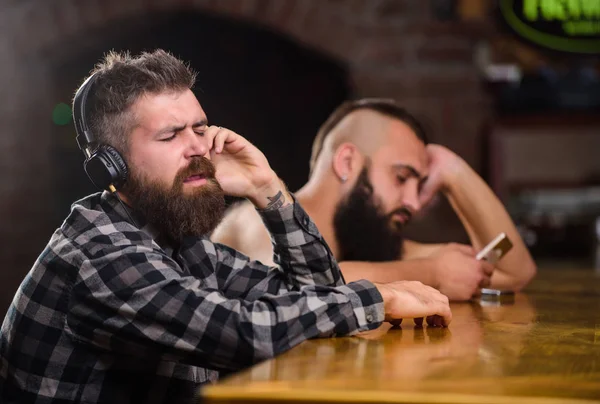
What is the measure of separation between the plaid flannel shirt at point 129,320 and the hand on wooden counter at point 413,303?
53 millimetres

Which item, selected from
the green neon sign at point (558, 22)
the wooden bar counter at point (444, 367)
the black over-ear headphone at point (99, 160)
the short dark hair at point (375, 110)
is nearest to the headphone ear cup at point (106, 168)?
the black over-ear headphone at point (99, 160)

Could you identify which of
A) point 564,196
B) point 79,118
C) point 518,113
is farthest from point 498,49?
point 79,118

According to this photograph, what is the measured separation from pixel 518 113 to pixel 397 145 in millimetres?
1808

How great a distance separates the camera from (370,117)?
2.15 metres

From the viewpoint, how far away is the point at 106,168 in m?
1.25

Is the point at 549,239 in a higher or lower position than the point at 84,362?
lower

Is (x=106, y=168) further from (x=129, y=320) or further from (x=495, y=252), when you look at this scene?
(x=495, y=252)

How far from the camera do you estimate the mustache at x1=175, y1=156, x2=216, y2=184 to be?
4.25ft

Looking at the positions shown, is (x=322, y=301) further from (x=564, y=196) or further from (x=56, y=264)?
(x=564, y=196)

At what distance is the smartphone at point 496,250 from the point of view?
189 cm

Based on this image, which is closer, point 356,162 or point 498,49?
point 356,162

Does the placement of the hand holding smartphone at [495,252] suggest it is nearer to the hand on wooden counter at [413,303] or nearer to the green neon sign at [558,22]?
the hand on wooden counter at [413,303]

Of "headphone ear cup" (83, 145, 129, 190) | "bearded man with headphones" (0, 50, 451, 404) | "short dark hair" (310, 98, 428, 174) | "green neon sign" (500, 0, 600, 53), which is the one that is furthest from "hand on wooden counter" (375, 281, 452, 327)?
"green neon sign" (500, 0, 600, 53)

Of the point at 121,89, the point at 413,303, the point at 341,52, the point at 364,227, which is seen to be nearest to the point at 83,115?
the point at 121,89
